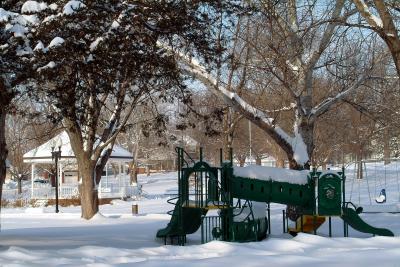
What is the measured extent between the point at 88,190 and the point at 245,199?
33.8 feet

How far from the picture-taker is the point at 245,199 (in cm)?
1205

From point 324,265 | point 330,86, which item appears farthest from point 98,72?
point 330,86

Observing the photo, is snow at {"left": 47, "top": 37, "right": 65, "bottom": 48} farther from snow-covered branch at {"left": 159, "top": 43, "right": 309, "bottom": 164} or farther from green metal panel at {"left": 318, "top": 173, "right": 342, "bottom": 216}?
snow-covered branch at {"left": 159, "top": 43, "right": 309, "bottom": 164}

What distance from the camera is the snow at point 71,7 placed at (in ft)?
26.1

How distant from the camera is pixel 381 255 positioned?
800 centimetres

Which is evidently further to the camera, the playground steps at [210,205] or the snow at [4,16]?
the playground steps at [210,205]

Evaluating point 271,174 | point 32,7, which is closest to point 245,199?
point 271,174

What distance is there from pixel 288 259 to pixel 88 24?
15.4ft

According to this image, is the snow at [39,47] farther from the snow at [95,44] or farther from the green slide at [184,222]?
the green slide at [184,222]

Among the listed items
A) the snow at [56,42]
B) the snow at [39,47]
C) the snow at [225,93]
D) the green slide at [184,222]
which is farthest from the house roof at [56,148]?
the snow at [56,42]

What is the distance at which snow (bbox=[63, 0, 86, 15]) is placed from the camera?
7.94 metres

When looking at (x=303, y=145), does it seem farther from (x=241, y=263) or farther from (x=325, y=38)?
(x=241, y=263)

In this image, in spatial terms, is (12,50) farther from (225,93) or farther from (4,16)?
(225,93)

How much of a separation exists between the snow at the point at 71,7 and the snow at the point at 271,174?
197 inches
